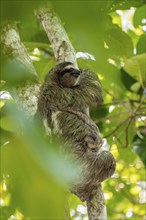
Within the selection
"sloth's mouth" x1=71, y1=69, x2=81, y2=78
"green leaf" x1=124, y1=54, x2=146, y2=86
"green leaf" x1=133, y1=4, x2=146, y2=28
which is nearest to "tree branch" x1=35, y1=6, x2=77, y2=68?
"sloth's mouth" x1=71, y1=69, x2=81, y2=78

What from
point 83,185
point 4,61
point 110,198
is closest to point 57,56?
point 83,185

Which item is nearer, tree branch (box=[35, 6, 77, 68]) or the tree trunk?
the tree trunk

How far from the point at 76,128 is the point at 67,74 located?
1.84 ft

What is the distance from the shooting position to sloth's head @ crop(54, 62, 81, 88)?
3.57 meters

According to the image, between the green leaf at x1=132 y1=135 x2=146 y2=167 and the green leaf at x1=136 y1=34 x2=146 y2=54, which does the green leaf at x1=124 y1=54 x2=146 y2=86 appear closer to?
the green leaf at x1=136 y1=34 x2=146 y2=54

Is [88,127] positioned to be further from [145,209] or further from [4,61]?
[145,209]

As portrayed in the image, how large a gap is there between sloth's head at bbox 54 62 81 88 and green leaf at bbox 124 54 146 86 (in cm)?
89

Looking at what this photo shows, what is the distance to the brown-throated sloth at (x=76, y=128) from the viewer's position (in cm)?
331

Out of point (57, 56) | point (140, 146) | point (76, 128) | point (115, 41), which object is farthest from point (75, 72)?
point (115, 41)

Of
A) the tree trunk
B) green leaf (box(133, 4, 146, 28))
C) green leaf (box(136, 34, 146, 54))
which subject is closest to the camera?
the tree trunk

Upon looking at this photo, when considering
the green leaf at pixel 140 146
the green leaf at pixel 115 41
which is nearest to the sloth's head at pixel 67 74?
the green leaf at pixel 115 41

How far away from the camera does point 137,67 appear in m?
4.82

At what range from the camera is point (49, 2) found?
419mm

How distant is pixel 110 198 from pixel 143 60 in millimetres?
2970
